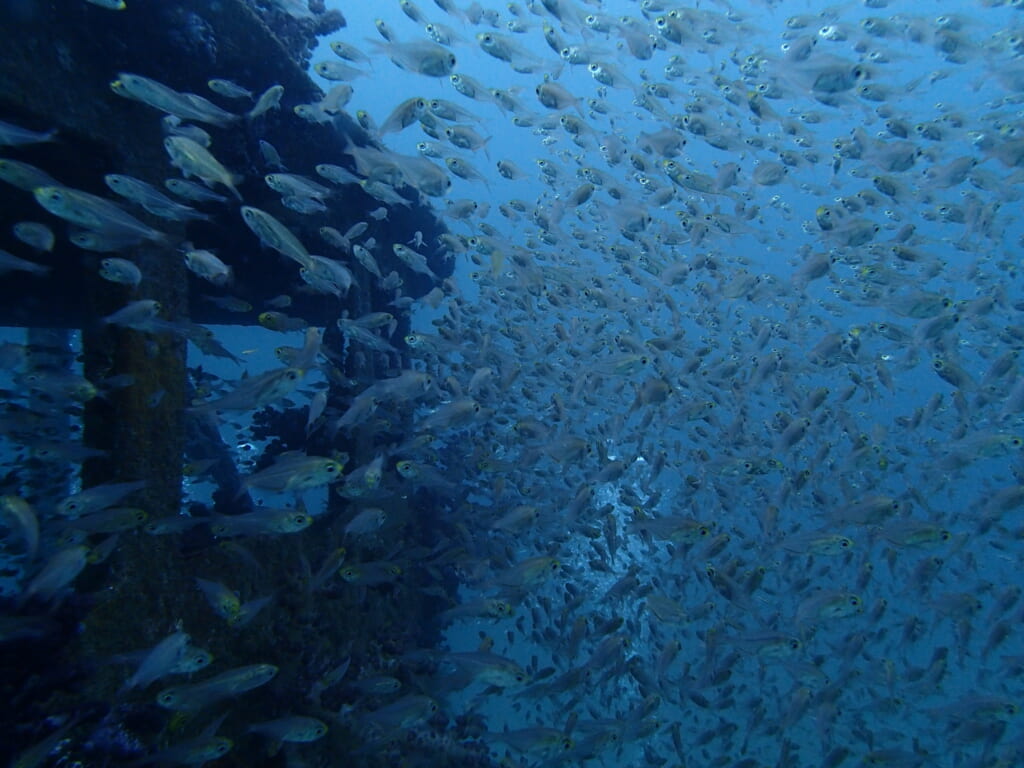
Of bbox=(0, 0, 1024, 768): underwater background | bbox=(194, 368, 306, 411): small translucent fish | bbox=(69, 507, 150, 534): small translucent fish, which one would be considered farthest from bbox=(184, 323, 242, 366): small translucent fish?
→ bbox=(69, 507, 150, 534): small translucent fish

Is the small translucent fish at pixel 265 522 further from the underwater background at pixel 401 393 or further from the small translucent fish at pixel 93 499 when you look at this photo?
the small translucent fish at pixel 93 499

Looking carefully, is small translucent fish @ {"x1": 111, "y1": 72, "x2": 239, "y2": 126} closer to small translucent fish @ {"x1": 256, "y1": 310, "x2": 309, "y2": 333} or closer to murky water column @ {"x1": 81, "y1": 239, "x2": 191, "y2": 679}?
murky water column @ {"x1": 81, "y1": 239, "x2": 191, "y2": 679}

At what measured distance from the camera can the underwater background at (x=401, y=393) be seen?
15.7ft

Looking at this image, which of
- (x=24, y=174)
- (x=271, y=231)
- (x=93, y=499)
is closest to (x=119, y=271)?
(x=24, y=174)

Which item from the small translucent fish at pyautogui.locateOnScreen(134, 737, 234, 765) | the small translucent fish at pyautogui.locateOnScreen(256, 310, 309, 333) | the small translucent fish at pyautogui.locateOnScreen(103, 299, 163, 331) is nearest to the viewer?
the small translucent fish at pyautogui.locateOnScreen(134, 737, 234, 765)

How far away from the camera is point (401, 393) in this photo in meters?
6.81

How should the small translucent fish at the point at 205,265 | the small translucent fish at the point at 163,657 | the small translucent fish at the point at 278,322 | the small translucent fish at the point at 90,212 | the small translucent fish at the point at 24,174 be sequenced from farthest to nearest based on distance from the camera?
Answer: the small translucent fish at the point at 278,322 < the small translucent fish at the point at 205,265 < the small translucent fish at the point at 24,174 < the small translucent fish at the point at 90,212 < the small translucent fish at the point at 163,657

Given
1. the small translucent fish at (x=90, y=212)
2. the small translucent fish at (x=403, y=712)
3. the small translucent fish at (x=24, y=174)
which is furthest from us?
the small translucent fish at (x=403, y=712)

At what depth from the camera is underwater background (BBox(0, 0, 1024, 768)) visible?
4.79 meters

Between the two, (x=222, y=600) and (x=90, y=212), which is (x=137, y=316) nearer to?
(x=90, y=212)

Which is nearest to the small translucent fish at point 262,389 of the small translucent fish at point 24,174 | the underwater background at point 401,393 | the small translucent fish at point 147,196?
the underwater background at point 401,393

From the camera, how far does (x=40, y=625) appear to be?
412 centimetres

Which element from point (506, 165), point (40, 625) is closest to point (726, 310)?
point (506, 165)

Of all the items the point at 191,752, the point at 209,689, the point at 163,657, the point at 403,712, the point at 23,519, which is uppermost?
the point at 23,519
